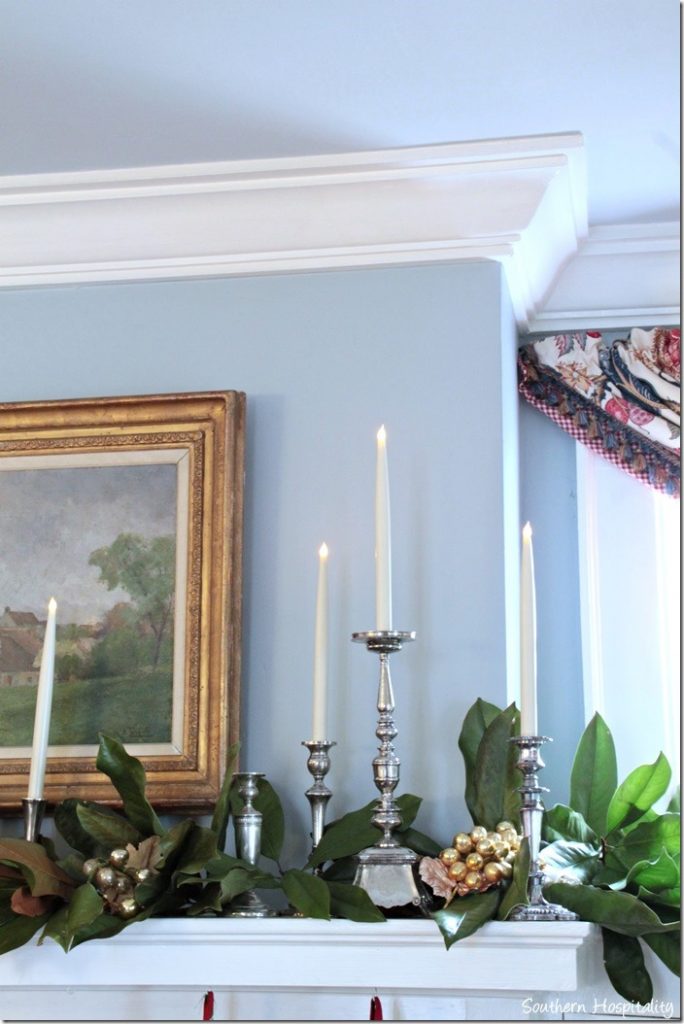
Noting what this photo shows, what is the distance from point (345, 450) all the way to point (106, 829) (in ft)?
2.12

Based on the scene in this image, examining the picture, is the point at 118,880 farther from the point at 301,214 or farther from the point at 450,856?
the point at 301,214

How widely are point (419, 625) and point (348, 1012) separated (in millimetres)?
526

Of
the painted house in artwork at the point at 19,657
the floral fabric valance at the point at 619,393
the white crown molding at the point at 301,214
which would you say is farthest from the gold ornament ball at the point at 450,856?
the white crown molding at the point at 301,214

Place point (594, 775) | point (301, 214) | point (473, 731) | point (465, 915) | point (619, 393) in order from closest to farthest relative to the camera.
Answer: point (465, 915) → point (473, 731) → point (594, 775) → point (301, 214) → point (619, 393)

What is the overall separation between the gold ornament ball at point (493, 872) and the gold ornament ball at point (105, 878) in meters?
0.46

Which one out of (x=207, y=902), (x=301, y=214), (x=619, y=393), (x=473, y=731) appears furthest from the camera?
(x=619, y=393)

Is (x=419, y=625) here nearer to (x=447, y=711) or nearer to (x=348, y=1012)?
(x=447, y=711)

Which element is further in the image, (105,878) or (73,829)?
(73,829)

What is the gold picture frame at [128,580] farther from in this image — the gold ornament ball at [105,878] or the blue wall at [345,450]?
the gold ornament ball at [105,878]

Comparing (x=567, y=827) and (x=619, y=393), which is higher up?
(x=619, y=393)

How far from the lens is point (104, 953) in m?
1.65

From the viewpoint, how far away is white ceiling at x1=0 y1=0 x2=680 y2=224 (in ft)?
5.37

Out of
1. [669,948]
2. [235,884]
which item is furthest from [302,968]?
[669,948]

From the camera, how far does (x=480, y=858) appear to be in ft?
5.25
